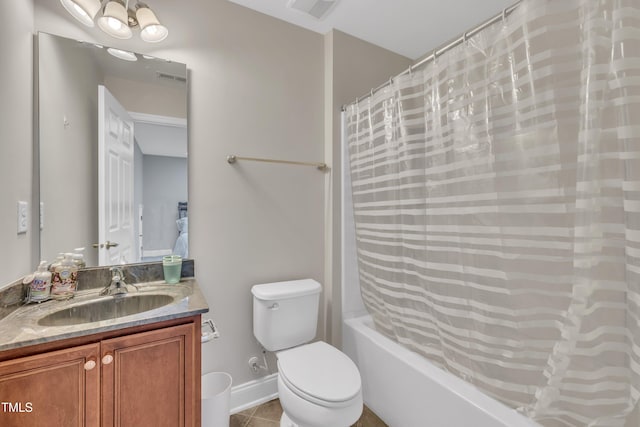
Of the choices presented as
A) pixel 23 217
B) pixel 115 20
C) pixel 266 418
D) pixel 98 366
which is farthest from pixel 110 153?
pixel 266 418

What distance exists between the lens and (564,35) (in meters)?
0.92

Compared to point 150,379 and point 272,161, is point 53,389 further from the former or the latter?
point 272,161

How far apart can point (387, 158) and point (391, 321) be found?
929mm

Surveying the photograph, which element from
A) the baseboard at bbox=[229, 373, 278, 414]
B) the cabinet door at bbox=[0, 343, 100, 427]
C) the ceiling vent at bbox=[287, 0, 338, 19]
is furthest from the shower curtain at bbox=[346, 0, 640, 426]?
the cabinet door at bbox=[0, 343, 100, 427]

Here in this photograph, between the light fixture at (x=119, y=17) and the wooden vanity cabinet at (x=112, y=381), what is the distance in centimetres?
138

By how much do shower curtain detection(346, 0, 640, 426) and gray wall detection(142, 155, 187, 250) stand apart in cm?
122

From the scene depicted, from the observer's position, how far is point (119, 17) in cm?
133

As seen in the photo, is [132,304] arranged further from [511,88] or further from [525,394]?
[511,88]

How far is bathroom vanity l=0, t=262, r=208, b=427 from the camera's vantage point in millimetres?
875

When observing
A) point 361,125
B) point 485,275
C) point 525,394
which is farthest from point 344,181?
point 525,394

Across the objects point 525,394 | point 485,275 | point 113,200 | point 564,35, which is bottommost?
point 525,394

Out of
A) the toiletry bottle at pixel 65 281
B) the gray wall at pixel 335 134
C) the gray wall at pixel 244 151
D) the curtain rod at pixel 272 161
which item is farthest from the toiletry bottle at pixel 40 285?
the gray wall at pixel 335 134

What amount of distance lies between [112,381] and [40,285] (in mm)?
537

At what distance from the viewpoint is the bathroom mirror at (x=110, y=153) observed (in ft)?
4.28
